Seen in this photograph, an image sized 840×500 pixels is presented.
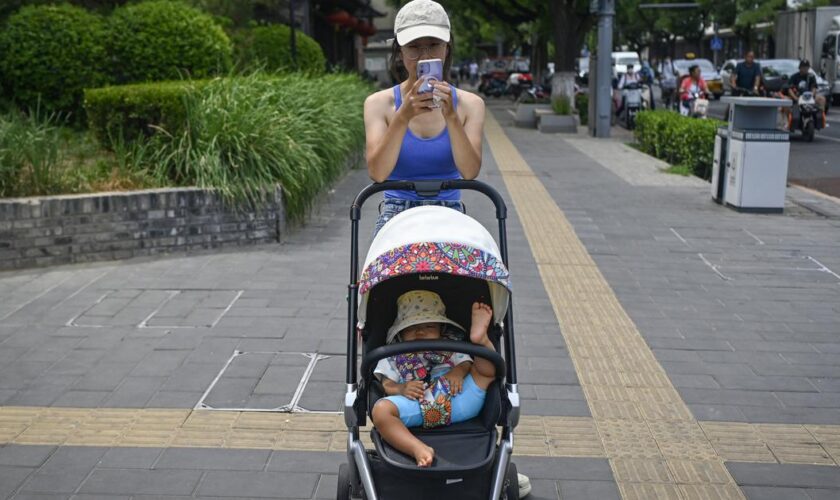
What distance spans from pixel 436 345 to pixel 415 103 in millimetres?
876

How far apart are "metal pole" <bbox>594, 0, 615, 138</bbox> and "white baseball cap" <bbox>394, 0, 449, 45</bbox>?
58.1 feet

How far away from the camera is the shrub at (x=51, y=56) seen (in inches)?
489

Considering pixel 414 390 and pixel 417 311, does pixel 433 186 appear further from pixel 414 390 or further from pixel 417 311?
pixel 414 390

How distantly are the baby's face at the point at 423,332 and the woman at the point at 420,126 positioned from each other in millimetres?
581

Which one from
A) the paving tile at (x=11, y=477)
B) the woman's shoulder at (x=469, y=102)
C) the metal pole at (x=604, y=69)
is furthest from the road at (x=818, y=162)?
the paving tile at (x=11, y=477)

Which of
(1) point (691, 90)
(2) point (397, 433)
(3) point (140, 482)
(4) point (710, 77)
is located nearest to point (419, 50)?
(2) point (397, 433)

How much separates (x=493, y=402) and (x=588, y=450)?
1245mm

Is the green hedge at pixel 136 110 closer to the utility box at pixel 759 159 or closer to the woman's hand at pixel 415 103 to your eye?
the utility box at pixel 759 159

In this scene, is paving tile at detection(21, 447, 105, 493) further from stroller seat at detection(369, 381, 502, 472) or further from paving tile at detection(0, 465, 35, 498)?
stroller seat at detection(369, 381, 502, 472)

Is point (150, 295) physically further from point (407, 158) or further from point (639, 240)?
point (639, 240)

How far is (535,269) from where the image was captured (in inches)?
317

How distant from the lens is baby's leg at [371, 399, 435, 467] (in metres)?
3.23

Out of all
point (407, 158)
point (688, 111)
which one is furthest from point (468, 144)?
point (688, 111)

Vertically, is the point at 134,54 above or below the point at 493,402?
above
